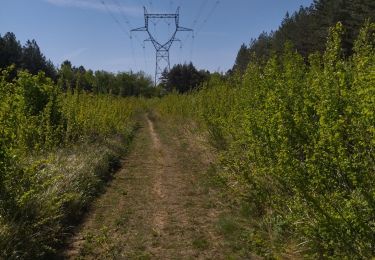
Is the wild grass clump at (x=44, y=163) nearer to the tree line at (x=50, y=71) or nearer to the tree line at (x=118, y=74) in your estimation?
the tree line at (x=118, y=74)

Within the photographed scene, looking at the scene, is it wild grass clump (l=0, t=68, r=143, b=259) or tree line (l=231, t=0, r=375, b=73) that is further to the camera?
tree line (l=231, t=0, r=375, b=73)

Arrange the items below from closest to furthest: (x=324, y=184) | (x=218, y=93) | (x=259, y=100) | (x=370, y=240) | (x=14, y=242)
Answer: (x=370, y=240) → (x=324, y=184) → (x=14, y=242) → (x=259, y=100) → (x=218, y=93)

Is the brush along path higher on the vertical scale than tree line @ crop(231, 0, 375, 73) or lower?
lower

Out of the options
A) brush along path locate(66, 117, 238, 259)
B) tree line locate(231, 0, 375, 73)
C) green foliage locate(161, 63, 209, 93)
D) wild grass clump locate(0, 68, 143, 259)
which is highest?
tree line locate(231, 0, 375, 73)

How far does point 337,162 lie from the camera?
3656 millimetres

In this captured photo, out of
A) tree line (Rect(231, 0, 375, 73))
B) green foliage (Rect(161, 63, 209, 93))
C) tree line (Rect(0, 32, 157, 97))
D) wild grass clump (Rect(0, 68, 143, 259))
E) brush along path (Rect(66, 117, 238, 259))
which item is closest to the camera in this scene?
wild grass clump (Rect(0, 68, 143, 259))

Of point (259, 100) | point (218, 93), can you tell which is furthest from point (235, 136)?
point (218, 93)

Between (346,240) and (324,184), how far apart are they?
50 cm

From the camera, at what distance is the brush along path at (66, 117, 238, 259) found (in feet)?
20.1

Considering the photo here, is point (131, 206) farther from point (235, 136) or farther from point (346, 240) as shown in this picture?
point (346, 240)

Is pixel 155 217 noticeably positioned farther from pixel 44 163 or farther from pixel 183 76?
pixel 183 76

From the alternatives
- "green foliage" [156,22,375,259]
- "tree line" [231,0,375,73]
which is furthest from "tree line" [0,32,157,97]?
"green foliage" [156,22,375,259]

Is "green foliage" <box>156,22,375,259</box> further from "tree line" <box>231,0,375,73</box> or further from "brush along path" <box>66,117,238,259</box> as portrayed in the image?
"tree line" <box>231,0,375,73</box>

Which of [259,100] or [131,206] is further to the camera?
[131,206]
